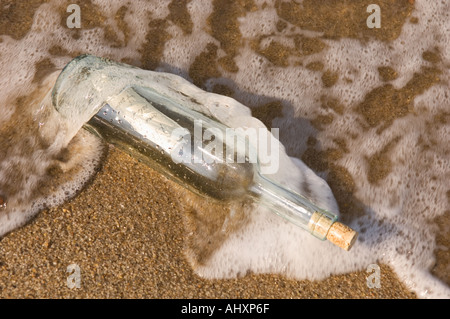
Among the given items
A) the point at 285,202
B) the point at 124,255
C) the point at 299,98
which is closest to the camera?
the point at 285,202

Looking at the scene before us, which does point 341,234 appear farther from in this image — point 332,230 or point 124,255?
point 124,255

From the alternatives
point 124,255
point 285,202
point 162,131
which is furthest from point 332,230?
point 124,255

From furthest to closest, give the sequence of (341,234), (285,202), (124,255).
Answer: (124,255) → (285,202) → (341,234)

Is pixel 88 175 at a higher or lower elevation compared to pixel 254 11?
lower

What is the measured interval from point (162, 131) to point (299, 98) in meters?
0.87

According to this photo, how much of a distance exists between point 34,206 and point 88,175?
0.94 feet

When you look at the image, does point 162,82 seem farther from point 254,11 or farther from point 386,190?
point 386,190

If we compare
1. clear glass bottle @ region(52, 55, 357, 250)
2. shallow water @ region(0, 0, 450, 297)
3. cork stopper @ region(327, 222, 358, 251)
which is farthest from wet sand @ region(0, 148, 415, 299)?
cork stopper @ region(327, 222, 358, 251)

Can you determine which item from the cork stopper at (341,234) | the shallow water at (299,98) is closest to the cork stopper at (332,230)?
the cork stopper at (341,234)

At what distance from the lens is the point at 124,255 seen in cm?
189

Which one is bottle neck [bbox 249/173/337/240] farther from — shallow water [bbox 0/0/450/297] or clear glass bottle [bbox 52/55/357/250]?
shallow water [bbox 0/0/450/297]
